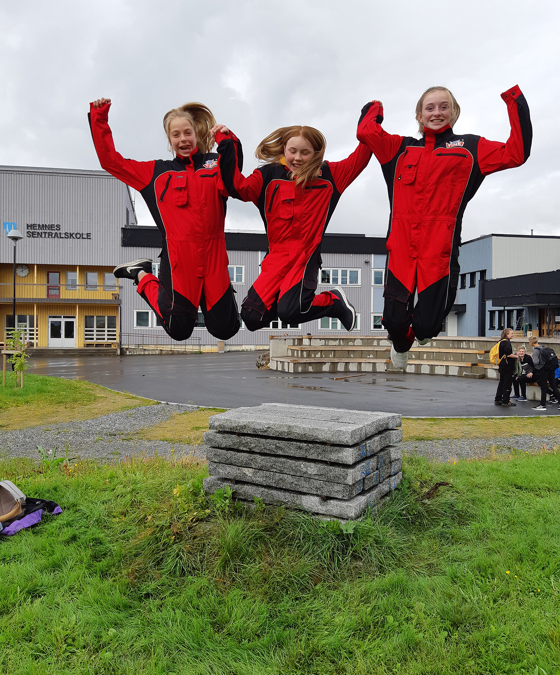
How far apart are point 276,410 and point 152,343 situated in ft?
119

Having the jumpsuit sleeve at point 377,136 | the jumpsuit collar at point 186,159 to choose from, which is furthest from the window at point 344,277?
the jumpsuit collar at point 186,159

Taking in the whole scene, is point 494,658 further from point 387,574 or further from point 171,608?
point 171,608

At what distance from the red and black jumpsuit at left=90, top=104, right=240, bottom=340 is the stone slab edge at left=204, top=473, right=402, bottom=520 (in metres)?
2.34

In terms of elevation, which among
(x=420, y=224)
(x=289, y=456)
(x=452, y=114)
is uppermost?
(x=452, y=114)

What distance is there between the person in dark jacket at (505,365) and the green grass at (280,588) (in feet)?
27.8

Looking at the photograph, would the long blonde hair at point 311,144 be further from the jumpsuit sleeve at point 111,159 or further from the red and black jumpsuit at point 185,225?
the jumpsuit sleeve at point 111,159

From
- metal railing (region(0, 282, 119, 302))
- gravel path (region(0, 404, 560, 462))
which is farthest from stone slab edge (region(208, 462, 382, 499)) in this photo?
metal railing (region(0, 282, 119, 302))

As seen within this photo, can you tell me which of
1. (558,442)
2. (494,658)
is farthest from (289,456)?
(558,442)

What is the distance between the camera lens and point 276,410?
539 cm

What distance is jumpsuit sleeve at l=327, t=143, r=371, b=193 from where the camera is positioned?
8.91 feet

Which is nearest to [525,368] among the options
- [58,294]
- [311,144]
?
[311,144]

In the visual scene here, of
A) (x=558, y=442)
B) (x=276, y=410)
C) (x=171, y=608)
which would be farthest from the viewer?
(x=558, y=442)

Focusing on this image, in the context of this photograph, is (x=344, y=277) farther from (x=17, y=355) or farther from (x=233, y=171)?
(x=17, y=355)

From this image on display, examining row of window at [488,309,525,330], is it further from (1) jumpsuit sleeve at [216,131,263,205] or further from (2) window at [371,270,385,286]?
(1) jumpsuit sleeve at [216,131,263,205]
